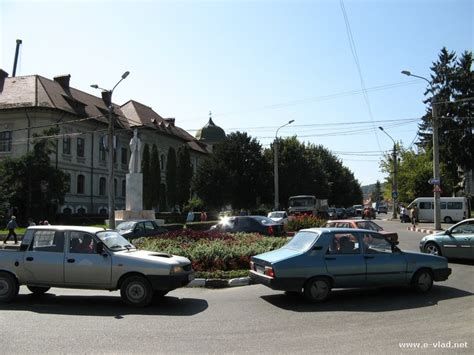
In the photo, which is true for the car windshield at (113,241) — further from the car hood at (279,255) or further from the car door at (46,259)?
the car hood at (279,255)

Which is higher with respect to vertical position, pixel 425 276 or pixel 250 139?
pixel 250 139

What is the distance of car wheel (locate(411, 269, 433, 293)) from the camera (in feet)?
Result: 34.9

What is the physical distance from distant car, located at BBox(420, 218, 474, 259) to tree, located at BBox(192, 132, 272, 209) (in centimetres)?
3810

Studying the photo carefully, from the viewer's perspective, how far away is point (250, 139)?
186ft

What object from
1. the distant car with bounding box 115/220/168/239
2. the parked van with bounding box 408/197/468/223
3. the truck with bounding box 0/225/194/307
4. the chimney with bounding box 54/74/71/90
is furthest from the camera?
the chimney with bounding box 54/74/71/90

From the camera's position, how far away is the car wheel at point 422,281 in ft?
34.9

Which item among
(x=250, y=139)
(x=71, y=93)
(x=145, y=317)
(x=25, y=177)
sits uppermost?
(x=71, y=93)

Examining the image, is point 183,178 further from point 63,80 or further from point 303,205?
point 303,205

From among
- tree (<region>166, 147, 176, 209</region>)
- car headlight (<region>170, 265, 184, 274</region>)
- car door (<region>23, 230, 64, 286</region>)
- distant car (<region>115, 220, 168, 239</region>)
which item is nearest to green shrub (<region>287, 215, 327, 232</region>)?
distant car (<region>115, 220, 168, 239</region>)

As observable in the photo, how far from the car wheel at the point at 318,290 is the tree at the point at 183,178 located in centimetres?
5572

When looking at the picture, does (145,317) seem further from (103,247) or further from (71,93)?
(71,93)

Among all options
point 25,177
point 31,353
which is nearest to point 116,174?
point 25,177

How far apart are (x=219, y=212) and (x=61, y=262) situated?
45086 millimetres

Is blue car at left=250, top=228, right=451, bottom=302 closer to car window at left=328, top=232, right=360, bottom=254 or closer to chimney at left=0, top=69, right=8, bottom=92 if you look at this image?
car window at left=328, top=232, right=360, bottom=254
